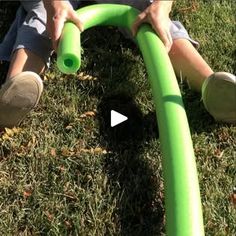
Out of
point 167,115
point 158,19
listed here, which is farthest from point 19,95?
point 158,19

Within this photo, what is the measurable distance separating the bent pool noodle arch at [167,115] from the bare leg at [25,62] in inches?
7.5

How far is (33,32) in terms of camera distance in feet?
6.99

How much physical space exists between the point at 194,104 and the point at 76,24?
1.74 ft

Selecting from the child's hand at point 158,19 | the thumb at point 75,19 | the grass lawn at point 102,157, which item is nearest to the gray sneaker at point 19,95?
the grass lawn at point 102,157

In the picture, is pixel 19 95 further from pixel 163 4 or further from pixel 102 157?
pixel 163 4

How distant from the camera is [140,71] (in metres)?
2.22

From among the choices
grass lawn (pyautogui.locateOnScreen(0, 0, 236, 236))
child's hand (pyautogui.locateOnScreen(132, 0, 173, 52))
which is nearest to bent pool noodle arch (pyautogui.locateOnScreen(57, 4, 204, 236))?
child's hand (pyautogui.locateOnScreen(132, 0, 173, 52))

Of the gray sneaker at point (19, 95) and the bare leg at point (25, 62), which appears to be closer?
the gray sneaker at point (19, 95)

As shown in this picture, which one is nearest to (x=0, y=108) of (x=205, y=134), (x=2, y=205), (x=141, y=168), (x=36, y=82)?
(x=36, y=82)

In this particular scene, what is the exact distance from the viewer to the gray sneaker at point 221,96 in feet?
6.00

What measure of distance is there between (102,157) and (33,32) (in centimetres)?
59

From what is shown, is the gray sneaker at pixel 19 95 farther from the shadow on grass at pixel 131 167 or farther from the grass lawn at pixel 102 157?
the shadow on grass at pixel 131 167

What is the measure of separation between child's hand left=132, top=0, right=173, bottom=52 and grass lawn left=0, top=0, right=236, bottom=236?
0.60ft
